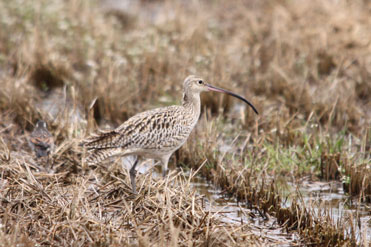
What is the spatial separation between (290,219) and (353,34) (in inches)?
249

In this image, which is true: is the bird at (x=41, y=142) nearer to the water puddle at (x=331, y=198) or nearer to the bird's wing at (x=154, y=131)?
the bird's wing at (x=154, y=131)

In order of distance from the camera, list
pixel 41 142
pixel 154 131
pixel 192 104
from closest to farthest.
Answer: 1. pixel 154 131
2. pixel 41 142
3. pixel 192 104

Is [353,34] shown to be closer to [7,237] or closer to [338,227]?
[338,227]

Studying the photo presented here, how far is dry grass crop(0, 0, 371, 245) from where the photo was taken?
18.8 feet

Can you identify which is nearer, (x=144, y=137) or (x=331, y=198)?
(x=144, y=137)

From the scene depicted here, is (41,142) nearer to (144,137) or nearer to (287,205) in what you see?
(144,137)

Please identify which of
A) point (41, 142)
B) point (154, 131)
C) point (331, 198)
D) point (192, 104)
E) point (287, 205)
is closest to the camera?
point (287, 205)

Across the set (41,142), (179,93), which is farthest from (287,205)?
(179,93)

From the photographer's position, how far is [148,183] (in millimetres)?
5945

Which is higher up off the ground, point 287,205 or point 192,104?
point 192,104

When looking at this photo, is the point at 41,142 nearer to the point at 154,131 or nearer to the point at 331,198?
the point at 154,131

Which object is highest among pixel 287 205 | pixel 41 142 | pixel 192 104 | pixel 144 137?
pixel 192 104

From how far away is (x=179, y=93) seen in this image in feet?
29.9

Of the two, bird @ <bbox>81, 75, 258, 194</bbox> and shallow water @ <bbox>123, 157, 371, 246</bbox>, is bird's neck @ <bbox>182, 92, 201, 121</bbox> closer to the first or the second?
bird @ <bbox>81, 75, 258, 194</bbox>
